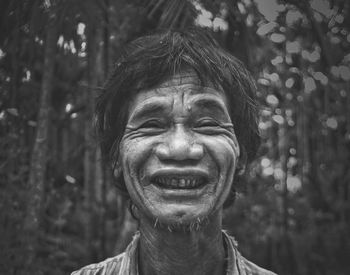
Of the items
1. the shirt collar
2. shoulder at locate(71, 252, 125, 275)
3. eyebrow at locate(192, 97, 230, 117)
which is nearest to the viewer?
eyebrow at locate(192, 97, 230, 117)

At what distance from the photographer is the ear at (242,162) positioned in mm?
2242

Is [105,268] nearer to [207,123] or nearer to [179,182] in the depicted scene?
[179,182]

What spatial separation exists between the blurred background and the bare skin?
47 cm

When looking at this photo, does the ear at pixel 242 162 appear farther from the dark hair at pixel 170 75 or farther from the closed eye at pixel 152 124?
the closed eye at pixel 152 124

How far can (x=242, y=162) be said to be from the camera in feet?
7.42

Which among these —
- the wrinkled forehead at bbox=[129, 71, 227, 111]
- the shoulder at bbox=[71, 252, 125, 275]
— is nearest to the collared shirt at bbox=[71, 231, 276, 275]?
the shoulder at bbox=[71, 252, 125, 275]

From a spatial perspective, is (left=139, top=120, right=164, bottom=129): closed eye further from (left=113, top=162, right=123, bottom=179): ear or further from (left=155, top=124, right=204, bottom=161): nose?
(left=113, top=162, right=123, bottom=179): ear

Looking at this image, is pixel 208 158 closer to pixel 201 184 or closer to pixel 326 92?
pixel 201 184

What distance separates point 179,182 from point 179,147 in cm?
14

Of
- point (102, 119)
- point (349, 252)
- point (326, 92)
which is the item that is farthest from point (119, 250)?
point (349, 252)

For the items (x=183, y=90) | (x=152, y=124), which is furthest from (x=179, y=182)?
(x=183, y=90)

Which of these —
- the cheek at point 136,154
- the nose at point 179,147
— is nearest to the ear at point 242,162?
the nose at point 179,147

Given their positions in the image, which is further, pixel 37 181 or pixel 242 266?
pixel 37 181

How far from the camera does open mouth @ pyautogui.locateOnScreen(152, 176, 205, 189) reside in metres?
1.87
